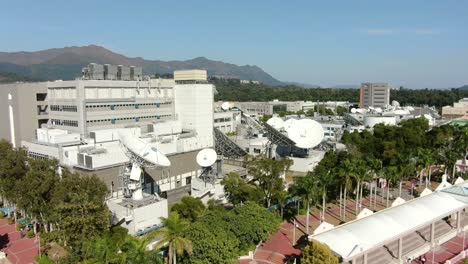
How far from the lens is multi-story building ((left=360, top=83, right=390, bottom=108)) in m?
180

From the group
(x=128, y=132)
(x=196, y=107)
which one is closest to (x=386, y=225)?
(x=128, y=132)

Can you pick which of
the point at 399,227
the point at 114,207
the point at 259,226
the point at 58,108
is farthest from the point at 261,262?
the point at 58,108

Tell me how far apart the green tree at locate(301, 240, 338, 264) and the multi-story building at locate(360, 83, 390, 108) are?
162 metres

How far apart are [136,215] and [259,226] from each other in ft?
52.2

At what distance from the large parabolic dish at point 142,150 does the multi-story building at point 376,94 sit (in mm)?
155086

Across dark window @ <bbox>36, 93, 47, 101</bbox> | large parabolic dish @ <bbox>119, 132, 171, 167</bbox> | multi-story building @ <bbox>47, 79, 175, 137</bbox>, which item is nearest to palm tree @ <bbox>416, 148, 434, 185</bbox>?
large parabolic dish @ <bbox>119, 132, 171, 167</bbox>

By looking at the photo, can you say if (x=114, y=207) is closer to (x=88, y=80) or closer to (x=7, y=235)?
(x=7, y=235)

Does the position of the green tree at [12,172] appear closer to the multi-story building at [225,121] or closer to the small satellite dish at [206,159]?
the small satellite dish at [206,159]

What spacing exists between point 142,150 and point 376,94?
16004 cm

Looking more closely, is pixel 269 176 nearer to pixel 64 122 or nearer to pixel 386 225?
pixel 386 225

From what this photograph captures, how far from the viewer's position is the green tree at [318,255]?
96.2ft

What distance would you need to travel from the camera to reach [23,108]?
6894cm

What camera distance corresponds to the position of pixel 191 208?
4294 cm

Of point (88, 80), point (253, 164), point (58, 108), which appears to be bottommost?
point (253, 164)
